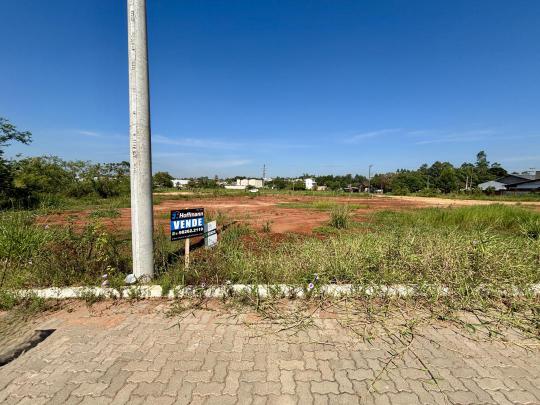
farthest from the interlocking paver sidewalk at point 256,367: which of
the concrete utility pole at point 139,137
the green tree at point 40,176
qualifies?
the green tree at point 40,176

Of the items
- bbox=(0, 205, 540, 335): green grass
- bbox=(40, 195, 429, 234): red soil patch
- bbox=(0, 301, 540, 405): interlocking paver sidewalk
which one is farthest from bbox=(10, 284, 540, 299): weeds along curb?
bbox=(40, 195, 429, 234): red soil patch

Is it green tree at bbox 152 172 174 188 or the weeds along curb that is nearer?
the weeds along curb

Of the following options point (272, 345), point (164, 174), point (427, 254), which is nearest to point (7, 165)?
point (272, 345)

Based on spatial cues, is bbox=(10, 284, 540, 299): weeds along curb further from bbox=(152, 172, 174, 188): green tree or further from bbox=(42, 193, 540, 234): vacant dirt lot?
bbox=(152, 172, 174, 188): green tree

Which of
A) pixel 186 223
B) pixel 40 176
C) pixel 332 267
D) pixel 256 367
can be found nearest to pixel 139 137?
pixel 186 223

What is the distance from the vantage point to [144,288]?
3.29 m

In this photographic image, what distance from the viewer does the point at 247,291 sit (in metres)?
3.21

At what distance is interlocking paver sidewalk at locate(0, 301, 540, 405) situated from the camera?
183cm

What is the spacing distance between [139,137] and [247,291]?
249 centimetres

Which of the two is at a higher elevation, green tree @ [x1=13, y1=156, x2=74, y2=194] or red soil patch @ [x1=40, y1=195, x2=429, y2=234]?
green tree @ [x1=13, y1=156, x2=74, y2=194]

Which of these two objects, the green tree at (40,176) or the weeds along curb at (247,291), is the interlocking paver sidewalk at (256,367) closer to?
the weeds along curb at (247,291)

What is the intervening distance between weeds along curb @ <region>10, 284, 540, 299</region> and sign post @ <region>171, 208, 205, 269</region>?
0.61 m

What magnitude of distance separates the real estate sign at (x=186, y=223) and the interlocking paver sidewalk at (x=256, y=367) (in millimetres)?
1403

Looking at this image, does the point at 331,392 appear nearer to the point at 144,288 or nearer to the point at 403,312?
the point at 403,312
